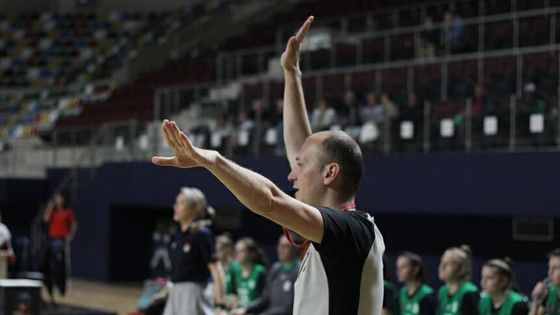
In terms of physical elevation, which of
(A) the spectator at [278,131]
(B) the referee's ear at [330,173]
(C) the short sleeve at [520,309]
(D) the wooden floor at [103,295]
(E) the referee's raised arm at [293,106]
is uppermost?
(A) the spectator at [278,131]

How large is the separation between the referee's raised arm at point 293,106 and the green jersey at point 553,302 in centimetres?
361

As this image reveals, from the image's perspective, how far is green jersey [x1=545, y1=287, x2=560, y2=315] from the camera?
6.02 m

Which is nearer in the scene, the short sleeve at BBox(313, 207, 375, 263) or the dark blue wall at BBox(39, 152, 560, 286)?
the short sleeve at BBox(313, 207, 375, 263)

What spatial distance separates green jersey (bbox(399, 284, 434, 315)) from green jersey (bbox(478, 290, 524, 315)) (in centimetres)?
66

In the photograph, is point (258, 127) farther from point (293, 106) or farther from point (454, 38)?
point (293, 106)

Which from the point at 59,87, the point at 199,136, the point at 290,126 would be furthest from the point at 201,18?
the point at 290,126

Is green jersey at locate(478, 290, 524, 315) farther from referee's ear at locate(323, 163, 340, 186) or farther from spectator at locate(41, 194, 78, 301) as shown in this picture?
spectator at locate(41, 194, 78, 301)

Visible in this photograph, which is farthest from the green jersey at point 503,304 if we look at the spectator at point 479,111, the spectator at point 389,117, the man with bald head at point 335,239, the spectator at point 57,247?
the spectator at point 57,247

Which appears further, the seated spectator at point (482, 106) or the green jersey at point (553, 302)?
the seated spectator at point (482, 106)

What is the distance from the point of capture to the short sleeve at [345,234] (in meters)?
2.37

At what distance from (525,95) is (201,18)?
43.8ft

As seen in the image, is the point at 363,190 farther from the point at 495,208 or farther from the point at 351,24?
the point at 351,24

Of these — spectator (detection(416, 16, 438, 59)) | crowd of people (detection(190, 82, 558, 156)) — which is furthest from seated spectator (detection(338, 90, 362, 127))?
spectator (detection(416, 16, 438, 59))

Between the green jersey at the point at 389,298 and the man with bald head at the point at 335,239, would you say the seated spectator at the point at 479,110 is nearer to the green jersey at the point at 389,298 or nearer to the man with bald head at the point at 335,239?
the green jersey at the point at 389,298
